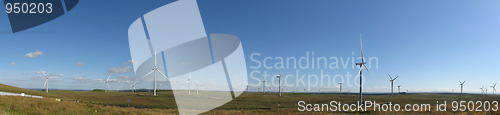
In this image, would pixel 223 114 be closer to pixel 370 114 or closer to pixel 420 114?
pixel 370 114

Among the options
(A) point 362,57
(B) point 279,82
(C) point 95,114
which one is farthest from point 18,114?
(B) point 279,82

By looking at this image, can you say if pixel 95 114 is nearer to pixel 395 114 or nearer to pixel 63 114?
pixel 63 114

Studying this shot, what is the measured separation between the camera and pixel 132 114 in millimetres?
23797

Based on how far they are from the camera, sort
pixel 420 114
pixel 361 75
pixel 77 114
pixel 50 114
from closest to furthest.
Answer: pixel 50 114, pixel 77 114, pixel 420 114, pixel 361 75

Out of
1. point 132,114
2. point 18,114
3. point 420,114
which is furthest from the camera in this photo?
point 420,114

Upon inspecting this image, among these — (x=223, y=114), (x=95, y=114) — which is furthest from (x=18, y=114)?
(x=223, y=114)

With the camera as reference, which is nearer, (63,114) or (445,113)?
(63,114)

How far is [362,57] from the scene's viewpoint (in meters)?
61.0

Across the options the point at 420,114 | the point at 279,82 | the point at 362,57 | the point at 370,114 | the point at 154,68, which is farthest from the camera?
the point at 279,82

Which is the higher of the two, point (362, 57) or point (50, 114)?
point (362, 57)

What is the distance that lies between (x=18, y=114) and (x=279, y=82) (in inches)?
5703

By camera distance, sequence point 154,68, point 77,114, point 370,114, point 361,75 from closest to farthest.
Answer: point 77,114
point 370,114
point 361,75
point 154,68

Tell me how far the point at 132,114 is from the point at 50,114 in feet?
20.1

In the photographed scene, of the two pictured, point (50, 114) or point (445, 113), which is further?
point (445, 113)
